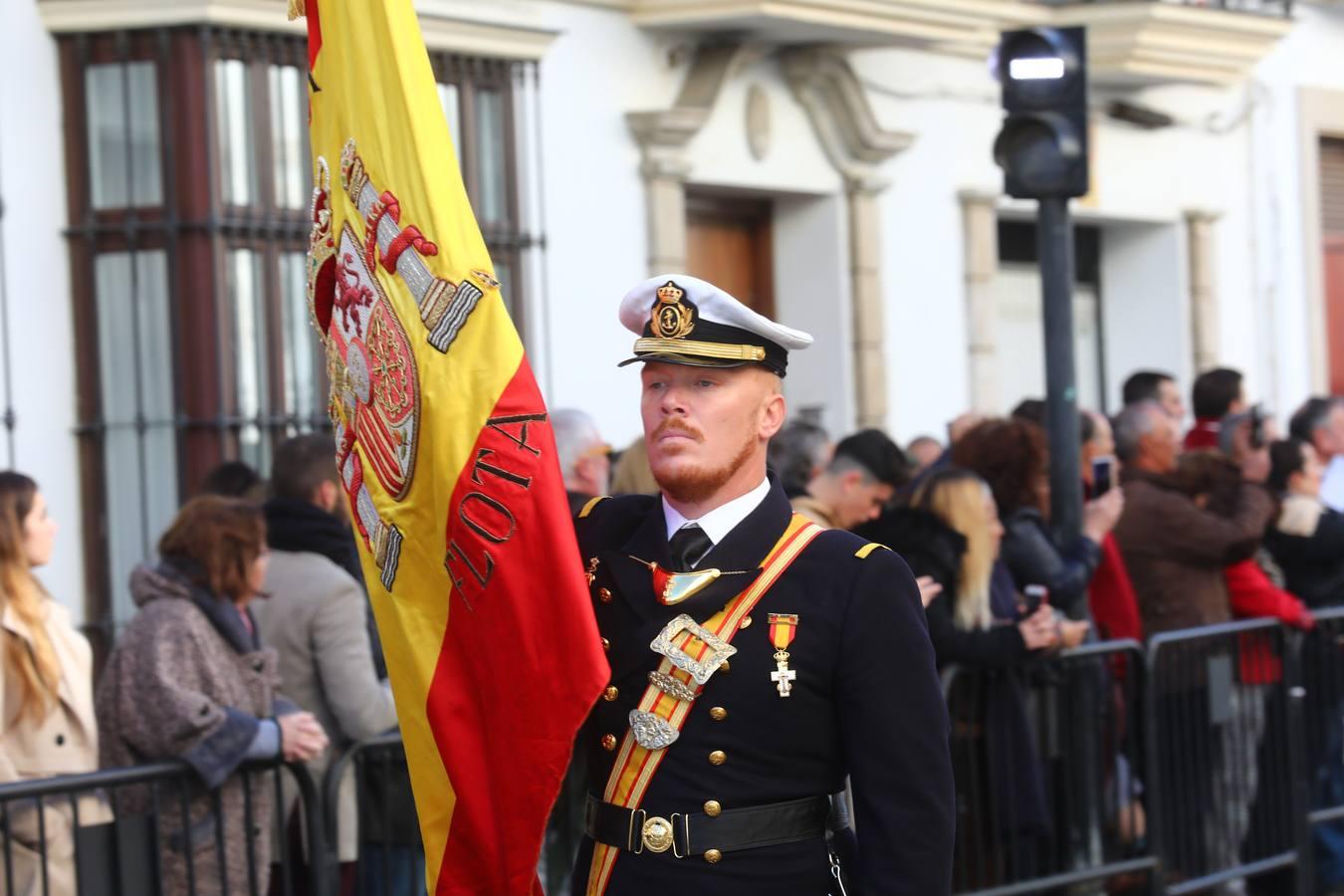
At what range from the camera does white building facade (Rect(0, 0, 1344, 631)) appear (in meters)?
10.3

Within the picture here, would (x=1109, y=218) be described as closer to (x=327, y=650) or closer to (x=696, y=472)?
(x=327, y=650)

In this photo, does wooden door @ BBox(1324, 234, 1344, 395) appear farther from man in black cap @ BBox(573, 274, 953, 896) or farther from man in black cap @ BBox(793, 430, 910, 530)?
man in black cap @ BBox(573, 274, 953, 896)

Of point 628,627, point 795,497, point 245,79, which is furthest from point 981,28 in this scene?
point 628,627

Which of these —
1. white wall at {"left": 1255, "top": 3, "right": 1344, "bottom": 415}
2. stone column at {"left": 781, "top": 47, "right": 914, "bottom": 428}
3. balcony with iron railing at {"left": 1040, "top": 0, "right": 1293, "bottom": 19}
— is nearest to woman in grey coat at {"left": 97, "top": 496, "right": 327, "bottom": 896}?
stone column at {"left": 781, "top": 47, "right": 914, "bottom": 428}

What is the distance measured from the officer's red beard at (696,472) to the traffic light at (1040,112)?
4.36 metres

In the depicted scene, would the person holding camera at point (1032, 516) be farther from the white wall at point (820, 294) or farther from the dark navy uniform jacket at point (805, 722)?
the white wall at point (820, 294)

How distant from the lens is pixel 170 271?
10.4m

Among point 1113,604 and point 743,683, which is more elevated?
point 743,683

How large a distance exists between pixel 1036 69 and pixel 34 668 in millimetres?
4108

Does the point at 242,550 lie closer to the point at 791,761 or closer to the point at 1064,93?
the point at 791,761

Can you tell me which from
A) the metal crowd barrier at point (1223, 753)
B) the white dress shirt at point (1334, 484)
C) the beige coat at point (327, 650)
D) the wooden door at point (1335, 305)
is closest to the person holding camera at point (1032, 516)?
the metal crowd barrier at point (1223, 753)

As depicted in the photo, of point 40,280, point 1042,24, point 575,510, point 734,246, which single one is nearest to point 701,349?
point 575,510

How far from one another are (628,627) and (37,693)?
2.74m

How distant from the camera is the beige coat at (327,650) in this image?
6480 mm
